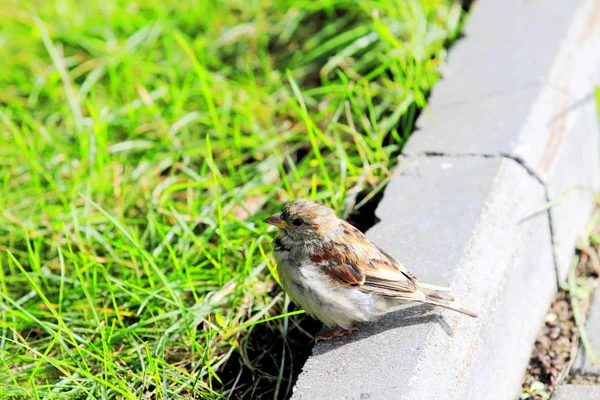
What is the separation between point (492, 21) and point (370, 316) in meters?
2.18

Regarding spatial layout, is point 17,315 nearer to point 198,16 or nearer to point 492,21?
point 198,16

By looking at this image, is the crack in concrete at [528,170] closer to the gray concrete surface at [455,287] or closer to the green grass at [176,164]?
the gray concrete surface at [455,287]

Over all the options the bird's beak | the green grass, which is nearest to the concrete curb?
the green grass

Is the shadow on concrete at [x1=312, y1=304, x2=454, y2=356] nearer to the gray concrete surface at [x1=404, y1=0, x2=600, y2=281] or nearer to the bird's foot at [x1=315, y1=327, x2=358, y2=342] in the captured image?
the bird's foot at [x1=315, y1=327, x2=358, y2=342]

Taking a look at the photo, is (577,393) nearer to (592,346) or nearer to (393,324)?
(592,346)

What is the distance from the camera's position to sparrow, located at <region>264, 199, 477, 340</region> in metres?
2.74

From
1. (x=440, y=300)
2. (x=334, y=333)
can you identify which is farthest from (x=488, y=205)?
(x=334, y=333)

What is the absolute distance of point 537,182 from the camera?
3.41 meters

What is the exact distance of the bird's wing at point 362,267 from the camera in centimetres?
274

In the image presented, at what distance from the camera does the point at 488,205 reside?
3.15 m

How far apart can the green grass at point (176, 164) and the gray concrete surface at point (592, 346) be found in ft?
3.40

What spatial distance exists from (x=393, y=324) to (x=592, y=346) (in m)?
0.95

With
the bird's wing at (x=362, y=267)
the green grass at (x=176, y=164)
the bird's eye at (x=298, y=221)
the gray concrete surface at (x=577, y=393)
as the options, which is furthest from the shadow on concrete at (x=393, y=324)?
the gray concrete surface at (x=577, y=393)

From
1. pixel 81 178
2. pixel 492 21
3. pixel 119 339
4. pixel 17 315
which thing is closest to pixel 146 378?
pixel 119 339
